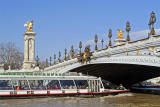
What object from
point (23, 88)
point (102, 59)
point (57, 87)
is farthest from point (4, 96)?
point (102, 59)

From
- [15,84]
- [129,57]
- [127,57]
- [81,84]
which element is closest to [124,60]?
[127,57]

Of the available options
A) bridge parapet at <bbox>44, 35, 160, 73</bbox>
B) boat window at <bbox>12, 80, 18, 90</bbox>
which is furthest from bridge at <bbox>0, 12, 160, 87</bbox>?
boat window at <bbox>12, 80, 18, 90</bbox>

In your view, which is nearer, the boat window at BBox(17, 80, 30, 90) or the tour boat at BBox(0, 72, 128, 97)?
the tour boat at BBox(0, 72, 128, 97)

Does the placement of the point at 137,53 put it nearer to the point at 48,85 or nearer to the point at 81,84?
the point at 81,84

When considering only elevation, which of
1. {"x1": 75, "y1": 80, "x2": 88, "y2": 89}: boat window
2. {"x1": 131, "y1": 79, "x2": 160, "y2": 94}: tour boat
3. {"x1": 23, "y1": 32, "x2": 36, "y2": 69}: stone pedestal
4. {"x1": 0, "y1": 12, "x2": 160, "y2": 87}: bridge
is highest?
{"x1": 23, "y1": 32, "x2": 36, "y2": 69}: stone pedestal

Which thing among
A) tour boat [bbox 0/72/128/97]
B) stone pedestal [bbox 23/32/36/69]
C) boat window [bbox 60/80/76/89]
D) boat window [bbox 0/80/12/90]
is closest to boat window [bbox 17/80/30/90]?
tour boat [bbox 0/72/128/97]

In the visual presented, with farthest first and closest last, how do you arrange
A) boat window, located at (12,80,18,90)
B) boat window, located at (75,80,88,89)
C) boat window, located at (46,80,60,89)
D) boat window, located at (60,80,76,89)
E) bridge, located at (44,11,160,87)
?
boat window, located at (75,80,88,89) < boat window, located at (60,80,76,89) < boat window, located at (46,80,60,89) < boat window, located at (12,80,18,90) < bridge, located at (44,11,160,87)

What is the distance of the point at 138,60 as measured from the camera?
1081 inches

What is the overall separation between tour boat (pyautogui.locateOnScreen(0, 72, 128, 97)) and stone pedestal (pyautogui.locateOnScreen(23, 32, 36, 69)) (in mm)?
40950

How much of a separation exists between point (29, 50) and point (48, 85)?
4450 cm

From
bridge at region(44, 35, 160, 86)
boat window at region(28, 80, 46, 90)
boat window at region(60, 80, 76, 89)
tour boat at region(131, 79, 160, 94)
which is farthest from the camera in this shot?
tour boat at region(131, 79, 160, 94)

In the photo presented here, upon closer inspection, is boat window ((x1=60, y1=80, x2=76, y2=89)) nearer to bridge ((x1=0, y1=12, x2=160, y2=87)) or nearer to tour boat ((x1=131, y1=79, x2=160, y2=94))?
bridge ((x1=0, y1=12, x2=160, y2=87))

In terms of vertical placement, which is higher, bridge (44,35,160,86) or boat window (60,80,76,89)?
bridge (44,35,160,86)

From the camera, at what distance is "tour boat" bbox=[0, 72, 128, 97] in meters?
32.8
